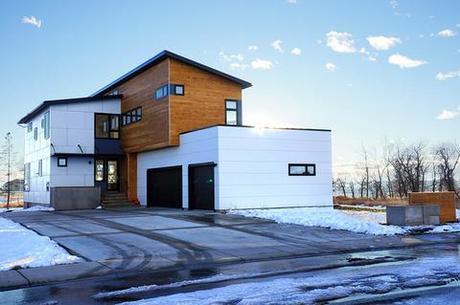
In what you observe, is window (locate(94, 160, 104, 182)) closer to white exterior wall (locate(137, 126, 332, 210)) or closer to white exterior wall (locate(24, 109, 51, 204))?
white exterior wall (locate(24, 109, 51, 204))

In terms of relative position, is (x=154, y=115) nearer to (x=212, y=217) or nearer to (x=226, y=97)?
(x=226, y=97)

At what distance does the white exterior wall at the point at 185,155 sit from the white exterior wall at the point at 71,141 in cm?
383

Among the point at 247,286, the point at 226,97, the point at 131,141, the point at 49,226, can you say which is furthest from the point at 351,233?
the point at 131,141

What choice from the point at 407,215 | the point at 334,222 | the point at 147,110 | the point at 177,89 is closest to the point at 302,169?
the point at 177,89

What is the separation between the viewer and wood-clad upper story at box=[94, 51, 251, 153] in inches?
1074

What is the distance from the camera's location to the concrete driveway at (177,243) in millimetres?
10539

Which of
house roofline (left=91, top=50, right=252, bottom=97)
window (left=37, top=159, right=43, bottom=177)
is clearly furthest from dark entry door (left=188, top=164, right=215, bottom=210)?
window (left=37, top=159, right=43, bottom=177)

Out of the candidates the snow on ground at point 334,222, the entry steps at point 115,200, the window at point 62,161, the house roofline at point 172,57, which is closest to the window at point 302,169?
A: the snow on ground at point 334,222

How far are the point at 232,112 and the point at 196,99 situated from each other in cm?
254

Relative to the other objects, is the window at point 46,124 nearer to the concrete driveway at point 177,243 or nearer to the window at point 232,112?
the window at point 232,112

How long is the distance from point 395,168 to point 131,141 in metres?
42.2

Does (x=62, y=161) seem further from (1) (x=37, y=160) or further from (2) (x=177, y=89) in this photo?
(2) (x=177, y=89)

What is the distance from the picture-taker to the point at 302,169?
2683 centimetres

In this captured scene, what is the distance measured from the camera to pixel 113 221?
66.8 feet
